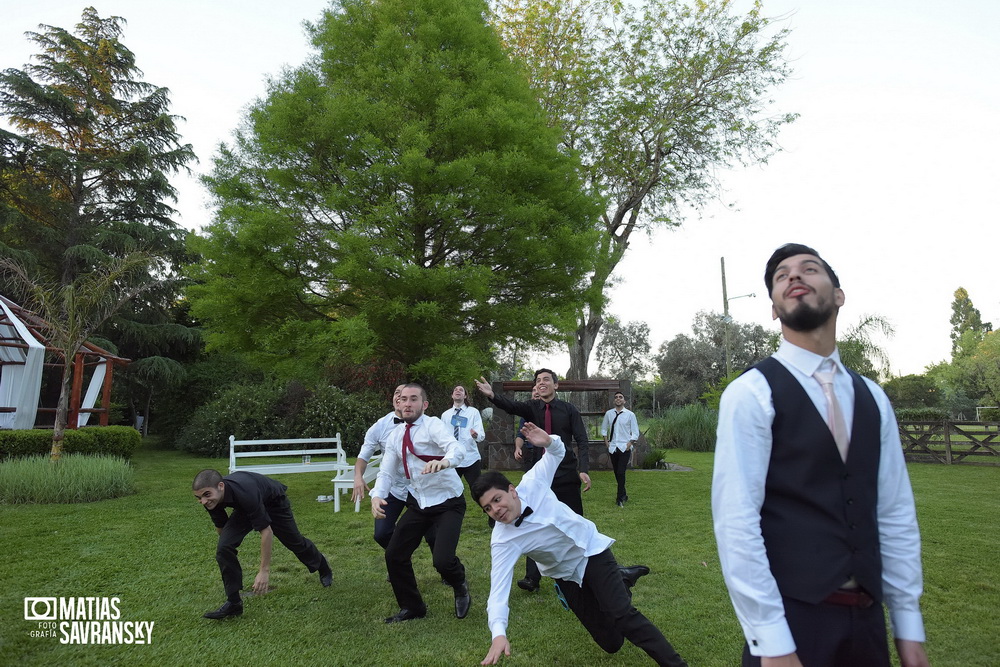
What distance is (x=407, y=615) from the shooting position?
5.37 meters

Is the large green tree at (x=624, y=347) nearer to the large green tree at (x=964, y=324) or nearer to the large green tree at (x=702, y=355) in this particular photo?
the large green tree at (x=702, y=355)

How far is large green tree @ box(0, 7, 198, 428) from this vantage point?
23.8m

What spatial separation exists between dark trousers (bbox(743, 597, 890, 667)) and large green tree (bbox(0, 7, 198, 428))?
83.9 feet

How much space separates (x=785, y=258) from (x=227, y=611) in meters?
5.42

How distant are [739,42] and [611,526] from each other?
18430 millimetres

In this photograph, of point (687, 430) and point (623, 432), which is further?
point (687, 430)

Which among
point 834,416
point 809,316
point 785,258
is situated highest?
point 785,258

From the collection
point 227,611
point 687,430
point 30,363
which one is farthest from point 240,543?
point 687,430

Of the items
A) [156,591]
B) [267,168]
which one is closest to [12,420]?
[267,168]

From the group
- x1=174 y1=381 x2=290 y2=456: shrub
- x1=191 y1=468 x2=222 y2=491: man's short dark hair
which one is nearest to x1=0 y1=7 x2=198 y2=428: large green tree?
x1=174 y1=381 x2=290 y2=456: shrub

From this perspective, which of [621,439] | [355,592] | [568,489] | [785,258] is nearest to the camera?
[785,258]

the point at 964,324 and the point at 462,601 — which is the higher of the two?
the point at 964,324

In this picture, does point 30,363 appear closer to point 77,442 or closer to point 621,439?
point 77,442

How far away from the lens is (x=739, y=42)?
20750mm
